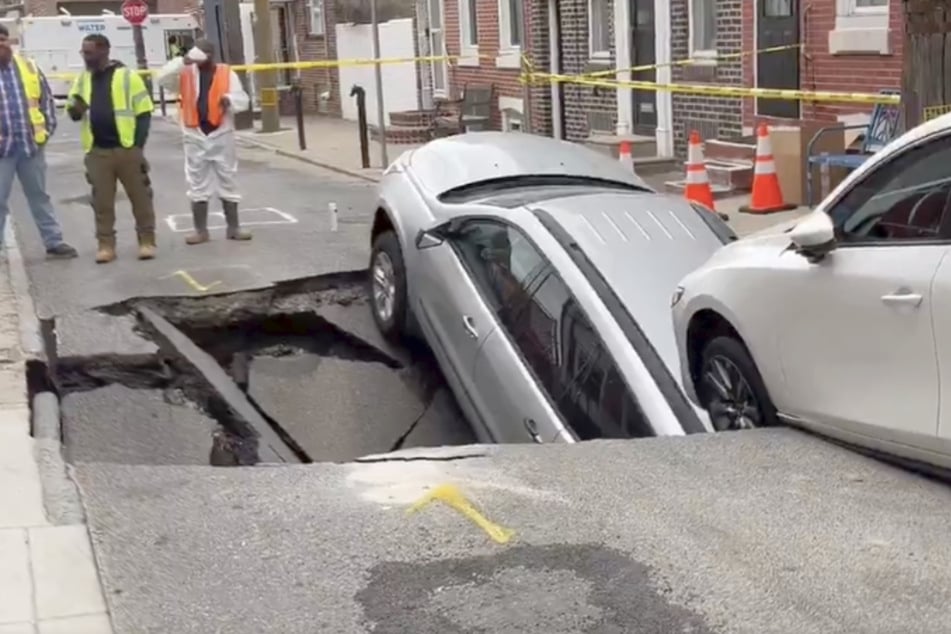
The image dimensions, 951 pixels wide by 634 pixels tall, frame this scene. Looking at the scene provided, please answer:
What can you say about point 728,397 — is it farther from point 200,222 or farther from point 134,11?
point 134,11

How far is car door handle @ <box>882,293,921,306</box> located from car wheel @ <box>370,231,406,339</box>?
3911 millimetres

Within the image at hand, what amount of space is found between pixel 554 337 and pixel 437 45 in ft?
62.7

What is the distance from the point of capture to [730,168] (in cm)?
1373

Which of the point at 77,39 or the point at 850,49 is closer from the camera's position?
the point at 850,49

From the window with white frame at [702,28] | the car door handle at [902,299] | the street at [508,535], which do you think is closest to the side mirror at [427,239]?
the street at [508,535]

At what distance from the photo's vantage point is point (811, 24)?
1322 centimetres

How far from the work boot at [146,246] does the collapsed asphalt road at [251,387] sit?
1.77 meters

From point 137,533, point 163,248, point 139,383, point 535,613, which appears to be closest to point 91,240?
point 163,248

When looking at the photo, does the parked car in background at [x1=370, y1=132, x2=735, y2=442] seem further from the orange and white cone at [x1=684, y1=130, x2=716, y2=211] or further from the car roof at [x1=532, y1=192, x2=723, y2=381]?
the orange and white cone at [x1=684, y1=130, x2=716, y2=211]

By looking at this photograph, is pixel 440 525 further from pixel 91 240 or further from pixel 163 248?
pixel 91 240

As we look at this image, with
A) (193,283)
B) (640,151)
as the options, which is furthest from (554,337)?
(640,151)

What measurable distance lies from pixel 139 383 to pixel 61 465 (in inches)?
102

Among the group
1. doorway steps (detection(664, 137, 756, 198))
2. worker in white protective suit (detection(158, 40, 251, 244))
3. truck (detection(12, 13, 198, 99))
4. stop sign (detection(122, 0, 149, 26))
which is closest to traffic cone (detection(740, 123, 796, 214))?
doorway steps (detection(664, 137, 756, 198))

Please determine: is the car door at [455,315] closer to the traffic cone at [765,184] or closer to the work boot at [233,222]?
the work boot at [233,222]
